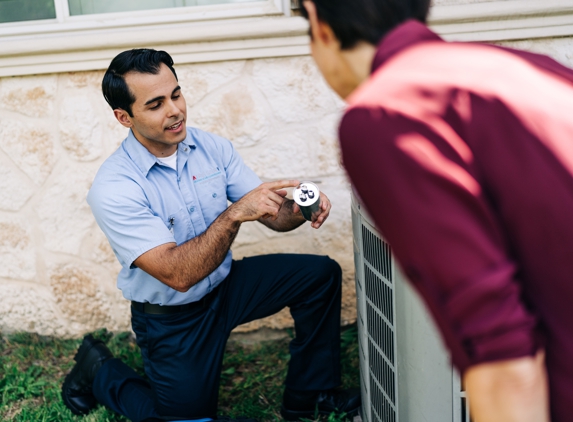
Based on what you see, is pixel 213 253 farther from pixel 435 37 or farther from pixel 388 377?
pixel 435 37

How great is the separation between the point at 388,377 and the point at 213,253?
748 mm

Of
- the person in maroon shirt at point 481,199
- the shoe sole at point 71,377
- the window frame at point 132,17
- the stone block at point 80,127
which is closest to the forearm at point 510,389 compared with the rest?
the person in maroon shirt at point 481,199

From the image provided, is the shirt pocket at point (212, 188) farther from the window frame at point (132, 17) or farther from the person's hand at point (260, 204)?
the window frame at point (132, 17)

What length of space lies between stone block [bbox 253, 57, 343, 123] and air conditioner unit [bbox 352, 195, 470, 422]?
104 centimetres

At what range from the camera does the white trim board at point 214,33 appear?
9.02ft

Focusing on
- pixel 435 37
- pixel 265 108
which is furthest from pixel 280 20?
pixel 435 37

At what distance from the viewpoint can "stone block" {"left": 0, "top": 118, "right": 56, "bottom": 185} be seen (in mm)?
3008

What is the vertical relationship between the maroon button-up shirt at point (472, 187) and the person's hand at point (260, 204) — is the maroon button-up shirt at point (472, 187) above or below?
below

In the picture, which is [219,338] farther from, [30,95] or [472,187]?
[472,187]

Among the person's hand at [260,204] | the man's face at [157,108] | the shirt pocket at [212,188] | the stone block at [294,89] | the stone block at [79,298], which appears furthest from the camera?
the stone block at [79,298]

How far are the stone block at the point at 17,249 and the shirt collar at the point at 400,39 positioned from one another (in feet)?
Answer: 8.63

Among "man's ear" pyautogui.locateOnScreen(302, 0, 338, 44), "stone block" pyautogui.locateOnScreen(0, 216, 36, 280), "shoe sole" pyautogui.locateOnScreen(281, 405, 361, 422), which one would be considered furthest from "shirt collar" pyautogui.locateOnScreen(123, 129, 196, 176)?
"man's ear" pyautogui.locateOnScreen(302, 0, 338, 44)

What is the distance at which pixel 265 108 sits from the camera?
2.94 metres

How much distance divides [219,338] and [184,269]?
46 centimetres
